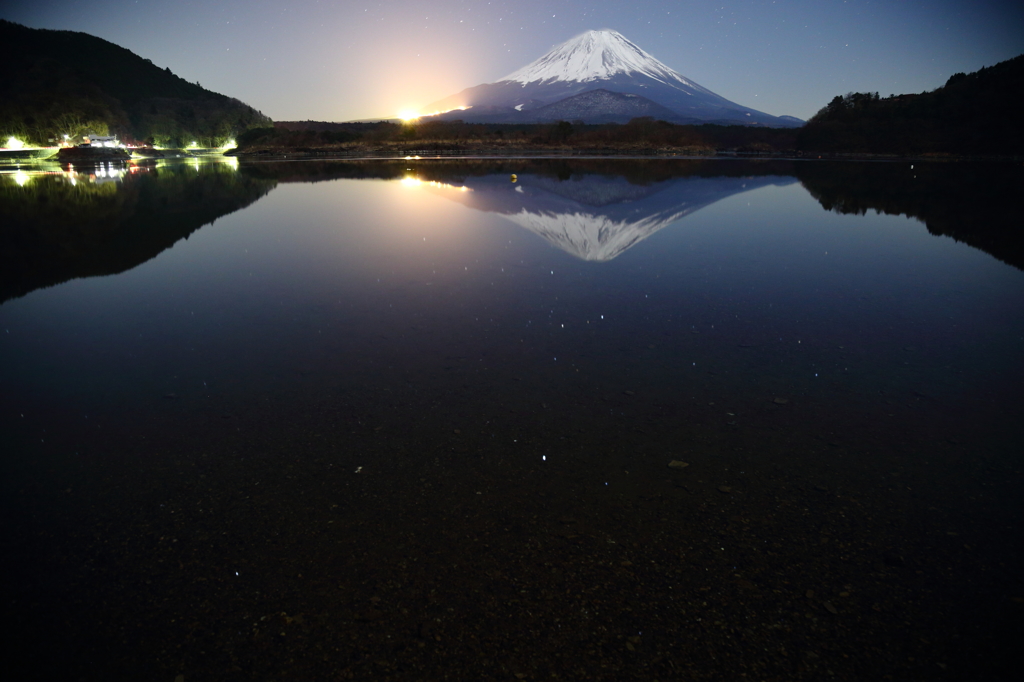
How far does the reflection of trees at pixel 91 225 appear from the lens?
11.5m

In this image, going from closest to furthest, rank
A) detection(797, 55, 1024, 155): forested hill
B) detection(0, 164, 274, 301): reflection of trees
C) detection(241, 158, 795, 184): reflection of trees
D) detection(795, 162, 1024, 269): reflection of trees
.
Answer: detection(0, 164, 274, 301): reflection of trees
detection(795, 162, 1024, 269): reflection of trees
detection(241, 158, 795, 184): reflection of trees
detection(797, 55, 1024, 155): forested hill

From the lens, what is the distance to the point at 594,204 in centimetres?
2052

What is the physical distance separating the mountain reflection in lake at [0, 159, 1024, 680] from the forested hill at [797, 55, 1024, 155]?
10580 centimetres

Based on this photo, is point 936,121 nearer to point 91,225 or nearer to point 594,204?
point 594,204

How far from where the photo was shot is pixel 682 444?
4.77 m

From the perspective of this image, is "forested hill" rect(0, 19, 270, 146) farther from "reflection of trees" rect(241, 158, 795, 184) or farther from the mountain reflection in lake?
the mountain reflection in lake

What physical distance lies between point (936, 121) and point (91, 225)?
5040 inches

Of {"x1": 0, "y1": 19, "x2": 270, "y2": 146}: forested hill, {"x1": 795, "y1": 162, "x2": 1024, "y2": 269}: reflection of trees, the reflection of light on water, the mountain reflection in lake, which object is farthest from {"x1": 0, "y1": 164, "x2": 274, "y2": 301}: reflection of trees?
{"x1": 0, "y1": 19, "x2": 270, "y2": 146}: forested hill

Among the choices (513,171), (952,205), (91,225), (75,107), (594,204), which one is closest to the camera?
(91,225)

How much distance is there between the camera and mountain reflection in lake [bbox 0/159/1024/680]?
9.64 feet

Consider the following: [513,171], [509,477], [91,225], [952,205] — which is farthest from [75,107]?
[509,477]

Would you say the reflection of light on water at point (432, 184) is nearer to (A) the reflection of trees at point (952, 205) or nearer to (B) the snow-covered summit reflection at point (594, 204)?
(B) the snow-covered summit reflection at point (594, 204)

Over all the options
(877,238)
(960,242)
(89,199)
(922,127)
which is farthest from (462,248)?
(922,127)

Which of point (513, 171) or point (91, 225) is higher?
point (513, 171)
